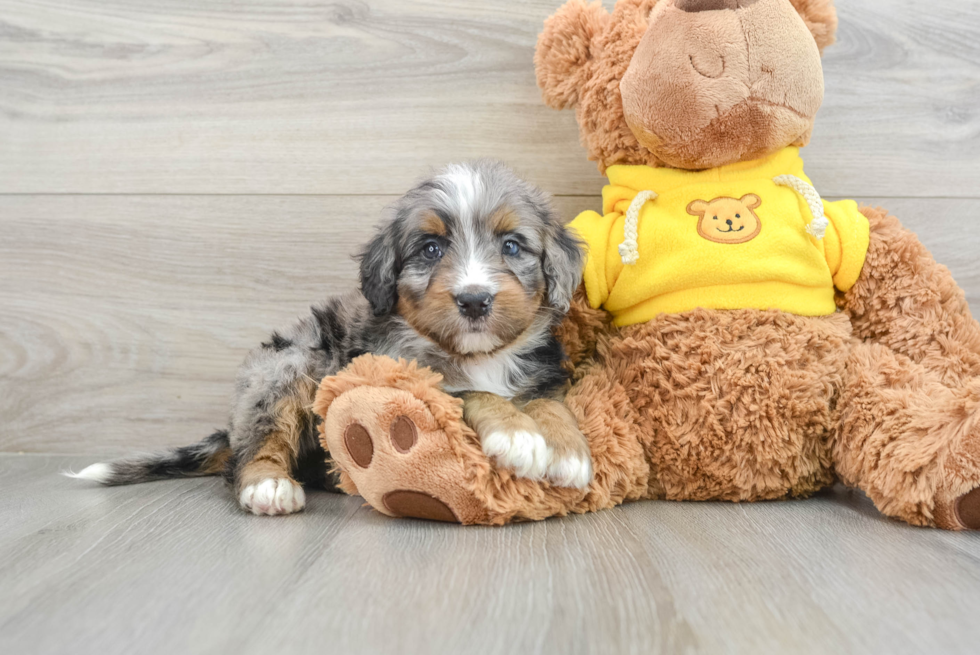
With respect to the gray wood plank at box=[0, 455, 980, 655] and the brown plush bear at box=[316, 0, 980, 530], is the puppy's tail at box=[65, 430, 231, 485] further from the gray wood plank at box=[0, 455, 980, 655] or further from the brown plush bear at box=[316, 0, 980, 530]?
the brown plush bear at box=[316, 0, 980, 530]

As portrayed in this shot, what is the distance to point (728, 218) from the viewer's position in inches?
77.1

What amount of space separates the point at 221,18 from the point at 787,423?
2308 mm

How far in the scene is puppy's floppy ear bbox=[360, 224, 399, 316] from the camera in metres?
1.94

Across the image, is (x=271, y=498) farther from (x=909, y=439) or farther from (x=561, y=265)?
(x=909, y=439)

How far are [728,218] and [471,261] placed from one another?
0.71m

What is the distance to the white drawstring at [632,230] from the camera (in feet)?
6.56

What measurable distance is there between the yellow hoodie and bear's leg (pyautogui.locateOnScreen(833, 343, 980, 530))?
247mm

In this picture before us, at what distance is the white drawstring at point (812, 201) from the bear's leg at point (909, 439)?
325 mm

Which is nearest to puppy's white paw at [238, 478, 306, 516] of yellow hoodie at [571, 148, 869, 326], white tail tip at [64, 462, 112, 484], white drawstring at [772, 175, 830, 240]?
white tail tip at [64, 462, 112, 484]

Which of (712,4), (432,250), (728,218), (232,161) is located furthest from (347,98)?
(728,218)

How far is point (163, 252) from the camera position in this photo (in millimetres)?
2686

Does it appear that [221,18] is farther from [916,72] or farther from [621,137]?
[916,72]

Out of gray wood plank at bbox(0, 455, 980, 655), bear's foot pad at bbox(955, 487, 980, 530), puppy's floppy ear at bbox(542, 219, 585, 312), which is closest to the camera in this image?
gray wood plank at bbox(0, 455, 980, 655)

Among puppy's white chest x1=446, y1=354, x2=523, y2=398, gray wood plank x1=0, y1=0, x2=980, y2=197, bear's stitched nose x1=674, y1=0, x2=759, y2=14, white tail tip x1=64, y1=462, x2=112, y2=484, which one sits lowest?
white tail tip x1=64, y1=462, x2=112, y2=484
